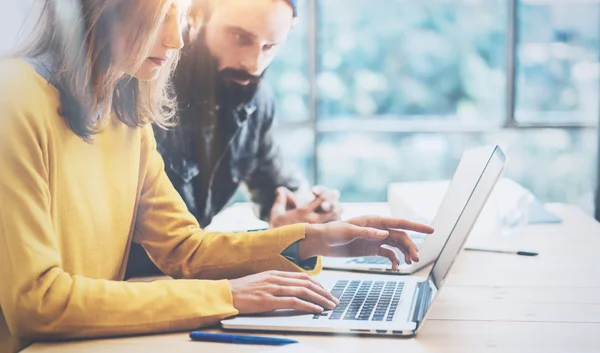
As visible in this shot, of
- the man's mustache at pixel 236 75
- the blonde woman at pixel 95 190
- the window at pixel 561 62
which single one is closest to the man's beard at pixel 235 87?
the man's mustache at pixel 236 75

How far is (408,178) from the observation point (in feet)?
4.79

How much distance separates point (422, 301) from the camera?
3.10 ft

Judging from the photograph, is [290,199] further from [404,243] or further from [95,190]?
[95,190]

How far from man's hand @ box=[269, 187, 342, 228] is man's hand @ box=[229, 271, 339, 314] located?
0.30m

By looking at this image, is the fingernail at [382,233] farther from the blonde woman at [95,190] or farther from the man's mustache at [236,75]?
the man's mustache at [236,75]

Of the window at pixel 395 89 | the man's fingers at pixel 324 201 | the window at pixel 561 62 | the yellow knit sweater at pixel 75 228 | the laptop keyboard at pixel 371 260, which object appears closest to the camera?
the yellow knit sweater at pixel 75 228

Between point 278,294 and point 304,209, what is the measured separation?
39 cm

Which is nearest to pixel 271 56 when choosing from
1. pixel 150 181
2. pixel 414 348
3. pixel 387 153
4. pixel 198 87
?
pixel 198 87

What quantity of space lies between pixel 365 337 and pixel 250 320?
145mm

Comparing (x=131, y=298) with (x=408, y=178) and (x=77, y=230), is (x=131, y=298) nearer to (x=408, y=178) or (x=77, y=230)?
(x=77, y=230)

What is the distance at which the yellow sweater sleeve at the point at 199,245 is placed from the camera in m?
0.99

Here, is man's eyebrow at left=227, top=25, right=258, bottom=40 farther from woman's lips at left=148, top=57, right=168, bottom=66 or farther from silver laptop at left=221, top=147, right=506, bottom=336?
silver laptop at left=221, top=147, right=506, bottom=336

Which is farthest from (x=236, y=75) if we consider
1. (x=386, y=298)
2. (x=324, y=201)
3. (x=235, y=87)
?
(x=386, y=298)

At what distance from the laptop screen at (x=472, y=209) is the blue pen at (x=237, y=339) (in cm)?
24
